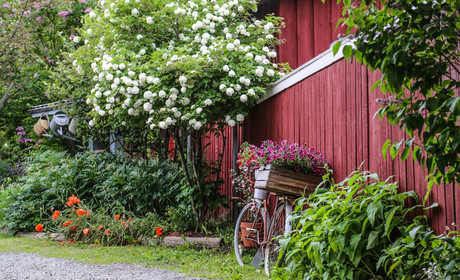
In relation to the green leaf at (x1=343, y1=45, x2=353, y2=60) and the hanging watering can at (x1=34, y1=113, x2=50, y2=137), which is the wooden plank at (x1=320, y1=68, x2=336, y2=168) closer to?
the green leaf at (x1=343, y1=45, x2=353, y2=60)

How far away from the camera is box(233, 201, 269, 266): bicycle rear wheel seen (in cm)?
548

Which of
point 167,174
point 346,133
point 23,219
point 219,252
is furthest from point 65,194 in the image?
point 346,133

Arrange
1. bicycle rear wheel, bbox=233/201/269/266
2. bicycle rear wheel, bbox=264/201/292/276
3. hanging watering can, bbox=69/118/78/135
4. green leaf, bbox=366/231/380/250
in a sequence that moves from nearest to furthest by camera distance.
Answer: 1. green leaf, bbox=366/231/380/250
2. bicycle rear wheel, bbox=264/201/292/276
3. bicycle rear wheel, bbox=233/201/269/266
4. hanging watering can, bbox=69/118/78/135

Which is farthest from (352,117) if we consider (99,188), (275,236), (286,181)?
(99,188)

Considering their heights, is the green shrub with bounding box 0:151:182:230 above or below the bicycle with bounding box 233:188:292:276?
above

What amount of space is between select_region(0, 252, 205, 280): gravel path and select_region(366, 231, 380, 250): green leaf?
2129 mm

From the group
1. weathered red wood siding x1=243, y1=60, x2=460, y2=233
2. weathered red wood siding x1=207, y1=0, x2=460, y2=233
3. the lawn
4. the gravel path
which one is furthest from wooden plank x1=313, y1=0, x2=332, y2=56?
the gravel path

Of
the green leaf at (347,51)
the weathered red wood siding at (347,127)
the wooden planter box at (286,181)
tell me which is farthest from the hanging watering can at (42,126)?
the green leaf at (347,51)

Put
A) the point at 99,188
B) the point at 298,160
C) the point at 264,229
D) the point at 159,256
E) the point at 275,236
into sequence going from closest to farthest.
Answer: the point at 298,160 → the point at 275,236 → the point at 264,229 → the point at 159,256 → the point at 99,188

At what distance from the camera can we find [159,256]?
19.4ft

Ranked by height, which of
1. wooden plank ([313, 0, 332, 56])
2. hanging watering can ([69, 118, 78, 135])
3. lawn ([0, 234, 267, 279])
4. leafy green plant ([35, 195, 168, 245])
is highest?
wooden plank ([313, 0, 332, 56])

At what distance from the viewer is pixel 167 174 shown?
26.8ft

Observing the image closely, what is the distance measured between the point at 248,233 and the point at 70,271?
200 cm

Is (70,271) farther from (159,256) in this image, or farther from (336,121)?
(336,121)
